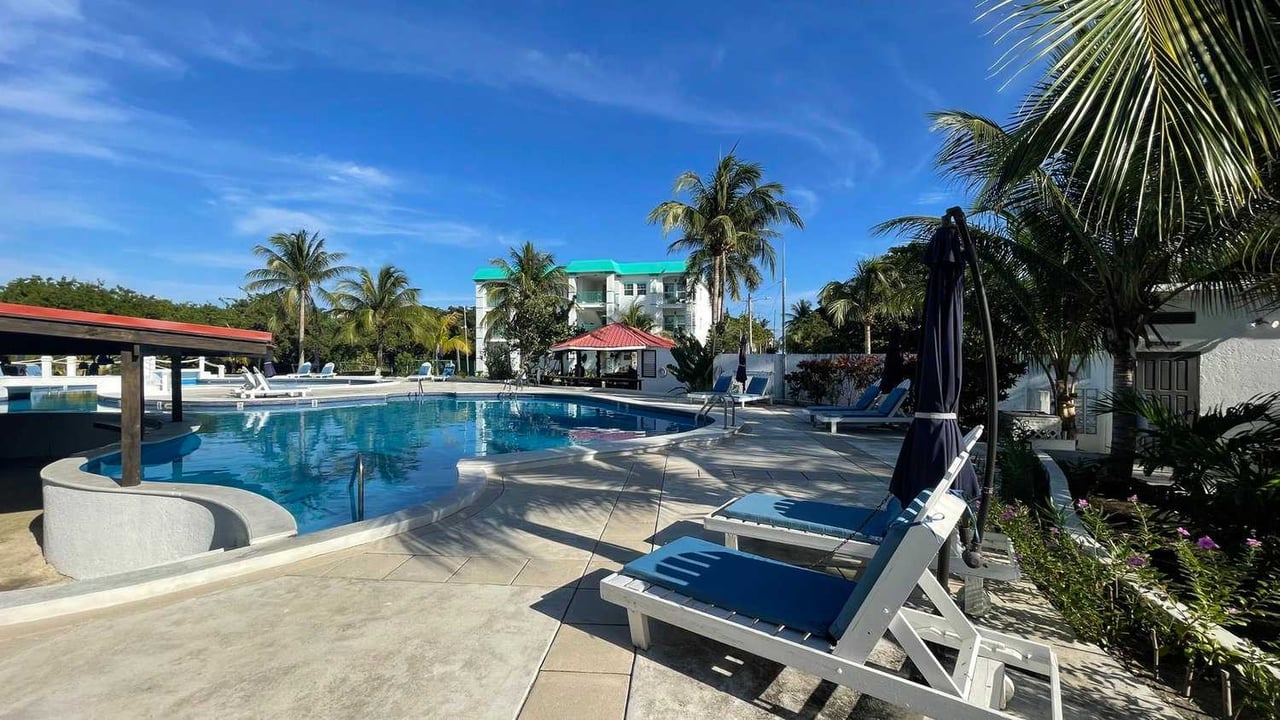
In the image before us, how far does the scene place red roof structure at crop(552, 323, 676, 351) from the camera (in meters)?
25.0

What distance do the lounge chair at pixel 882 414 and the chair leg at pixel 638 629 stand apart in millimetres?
9422

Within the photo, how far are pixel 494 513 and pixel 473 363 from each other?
42.4m

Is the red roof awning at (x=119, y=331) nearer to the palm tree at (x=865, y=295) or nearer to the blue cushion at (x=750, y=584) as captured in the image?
the blue cushion at (x=750, y=584)

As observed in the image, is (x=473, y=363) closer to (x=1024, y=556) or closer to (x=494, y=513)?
(x=494, y=513)

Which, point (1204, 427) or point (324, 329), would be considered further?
point (324, 329)

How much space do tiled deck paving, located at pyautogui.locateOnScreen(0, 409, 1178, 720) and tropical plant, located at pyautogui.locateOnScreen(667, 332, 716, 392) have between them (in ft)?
56.2

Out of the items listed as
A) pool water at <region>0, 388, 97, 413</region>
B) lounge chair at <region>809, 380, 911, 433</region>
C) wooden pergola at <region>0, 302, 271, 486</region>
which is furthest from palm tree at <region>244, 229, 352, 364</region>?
lounge chair at <region>809, 380, 911, 433</region>

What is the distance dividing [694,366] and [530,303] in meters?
11.0

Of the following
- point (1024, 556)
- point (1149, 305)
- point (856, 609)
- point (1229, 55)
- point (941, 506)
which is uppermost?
point (1229, 55)

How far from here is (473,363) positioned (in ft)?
150

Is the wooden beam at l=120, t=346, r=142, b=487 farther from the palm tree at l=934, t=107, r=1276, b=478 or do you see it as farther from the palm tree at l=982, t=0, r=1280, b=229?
the palm tree at l=934, t=107, r=1276, b=478

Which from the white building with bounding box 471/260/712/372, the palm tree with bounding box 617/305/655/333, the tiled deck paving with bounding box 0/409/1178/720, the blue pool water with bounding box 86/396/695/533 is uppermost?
the white building with bounding box 471/260/712/372

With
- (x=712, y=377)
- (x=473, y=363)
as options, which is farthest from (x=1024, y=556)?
(x=473, y=363)

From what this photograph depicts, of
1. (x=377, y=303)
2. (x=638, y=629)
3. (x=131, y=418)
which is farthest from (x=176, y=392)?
(x=377, y=303)
